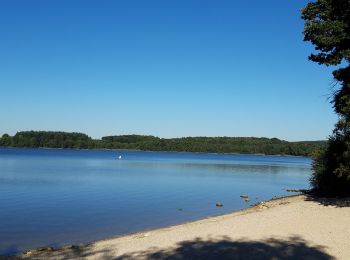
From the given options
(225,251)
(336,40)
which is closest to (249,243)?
(225,251)

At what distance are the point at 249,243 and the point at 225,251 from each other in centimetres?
126

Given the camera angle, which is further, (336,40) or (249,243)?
(336,40)

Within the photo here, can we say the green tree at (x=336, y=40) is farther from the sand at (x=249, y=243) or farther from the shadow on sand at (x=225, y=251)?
the shadow on sand at (x=225, y=251)

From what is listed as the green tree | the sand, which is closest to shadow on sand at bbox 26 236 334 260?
the sand

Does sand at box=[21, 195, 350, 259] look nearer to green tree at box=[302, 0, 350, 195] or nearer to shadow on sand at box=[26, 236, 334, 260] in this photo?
shadow on sand at box=[26, 236, 334, 260]

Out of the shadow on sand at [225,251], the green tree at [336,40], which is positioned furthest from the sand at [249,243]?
the green tree at [336,40]

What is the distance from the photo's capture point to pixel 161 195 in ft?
125

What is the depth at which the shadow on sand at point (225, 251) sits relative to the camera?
11922 mm

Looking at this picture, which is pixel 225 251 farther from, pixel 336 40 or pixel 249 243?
pixel 336 40

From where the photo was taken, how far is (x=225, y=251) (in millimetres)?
12633

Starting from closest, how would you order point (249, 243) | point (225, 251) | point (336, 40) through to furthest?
point (225, 251) → point (249, 243) → point (336, 40)

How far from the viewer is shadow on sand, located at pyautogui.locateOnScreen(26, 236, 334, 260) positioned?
1192 cm

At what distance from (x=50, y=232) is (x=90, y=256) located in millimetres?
8145

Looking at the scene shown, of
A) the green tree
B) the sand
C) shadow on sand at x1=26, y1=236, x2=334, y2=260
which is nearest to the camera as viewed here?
shadow on sand at x1=26, y1=236, x2=334, y2=260
